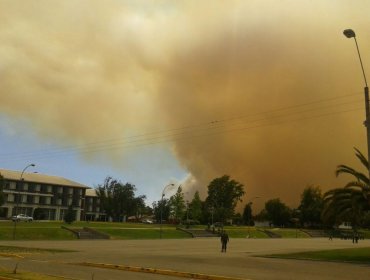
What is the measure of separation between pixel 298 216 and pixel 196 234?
7629 centimetres

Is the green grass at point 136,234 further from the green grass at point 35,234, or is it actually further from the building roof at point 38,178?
the building roof at point 38,178

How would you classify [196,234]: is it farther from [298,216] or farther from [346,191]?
[298,216]

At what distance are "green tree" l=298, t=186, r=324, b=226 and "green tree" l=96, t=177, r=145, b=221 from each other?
5510 cm

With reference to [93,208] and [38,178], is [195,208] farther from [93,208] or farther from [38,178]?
[38,178]

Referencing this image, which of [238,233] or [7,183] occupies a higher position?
[7,183]

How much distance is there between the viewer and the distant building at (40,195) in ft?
403

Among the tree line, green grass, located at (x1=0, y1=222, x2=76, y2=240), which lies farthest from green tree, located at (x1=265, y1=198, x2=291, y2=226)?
green grass, located at (x1=0, y1=222, x2=76, y2=240)

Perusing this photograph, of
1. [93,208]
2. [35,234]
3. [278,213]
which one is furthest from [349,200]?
[93,208]

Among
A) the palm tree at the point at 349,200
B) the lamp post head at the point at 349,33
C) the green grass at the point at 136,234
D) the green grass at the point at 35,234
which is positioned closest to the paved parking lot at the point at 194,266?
the palm tree at the point at 349,200

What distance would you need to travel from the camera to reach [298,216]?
504 feet

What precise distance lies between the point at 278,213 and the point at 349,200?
128671mm

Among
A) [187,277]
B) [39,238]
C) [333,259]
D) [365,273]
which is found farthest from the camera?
[39,238]

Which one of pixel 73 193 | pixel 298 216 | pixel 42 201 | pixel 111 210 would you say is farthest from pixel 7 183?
pixel 298 216

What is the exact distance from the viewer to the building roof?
409 feet
